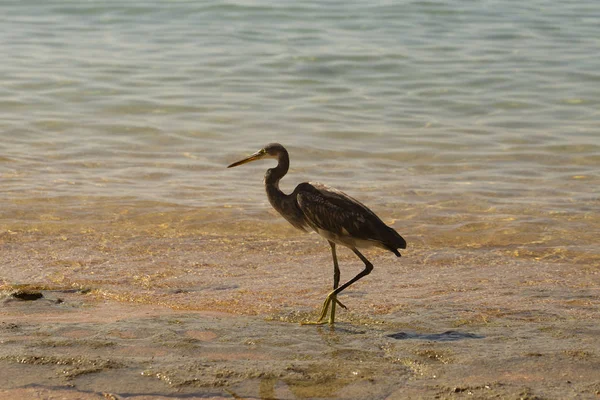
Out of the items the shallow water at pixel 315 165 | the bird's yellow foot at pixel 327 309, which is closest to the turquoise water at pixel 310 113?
the shallow water at pixel 315 165

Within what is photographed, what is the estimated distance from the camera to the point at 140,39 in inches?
769

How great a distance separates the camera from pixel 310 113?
14.2m

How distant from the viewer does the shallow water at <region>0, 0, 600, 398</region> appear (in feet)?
20.4

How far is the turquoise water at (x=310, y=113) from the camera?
30.7 ft

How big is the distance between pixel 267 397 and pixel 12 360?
1330 millimetres

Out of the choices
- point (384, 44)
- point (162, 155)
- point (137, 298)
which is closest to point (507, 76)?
point (384, 44)

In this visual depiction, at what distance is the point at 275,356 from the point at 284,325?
677mm

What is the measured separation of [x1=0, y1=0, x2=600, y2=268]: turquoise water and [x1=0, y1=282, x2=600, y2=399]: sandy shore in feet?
8.62

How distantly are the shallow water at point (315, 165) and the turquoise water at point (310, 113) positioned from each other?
0.05 meters

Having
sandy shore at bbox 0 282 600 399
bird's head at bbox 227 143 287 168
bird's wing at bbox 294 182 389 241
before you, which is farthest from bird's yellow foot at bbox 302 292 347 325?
bird's head at bbox 227 143 287 168

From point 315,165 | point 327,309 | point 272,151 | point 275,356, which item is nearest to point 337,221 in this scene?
point 327,309

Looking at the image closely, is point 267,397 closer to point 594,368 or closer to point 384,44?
point 594,368

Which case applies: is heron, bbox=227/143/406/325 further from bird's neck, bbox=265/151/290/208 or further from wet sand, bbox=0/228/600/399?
wet sand, bbox=0/228/600/399

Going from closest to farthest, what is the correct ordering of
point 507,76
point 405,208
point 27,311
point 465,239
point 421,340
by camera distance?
point 421,340 → point 27,311 → point 465,239 → point 405,208 → point 507,76
